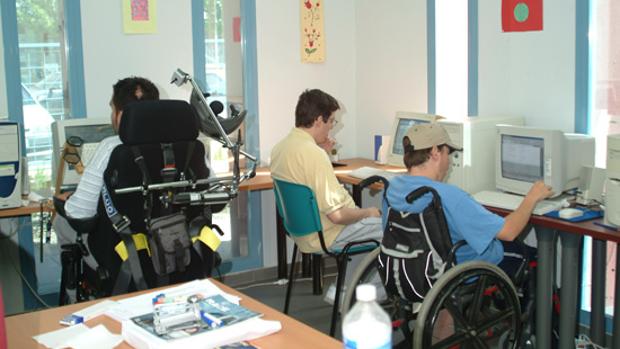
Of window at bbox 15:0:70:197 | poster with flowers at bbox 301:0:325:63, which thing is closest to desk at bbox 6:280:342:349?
window at bbox 15:0:70:197

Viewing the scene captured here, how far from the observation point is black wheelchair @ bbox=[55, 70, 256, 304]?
9.05ft

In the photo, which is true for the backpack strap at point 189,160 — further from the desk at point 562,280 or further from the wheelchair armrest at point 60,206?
the desk at point 562,280

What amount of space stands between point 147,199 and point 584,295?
2.28 meters

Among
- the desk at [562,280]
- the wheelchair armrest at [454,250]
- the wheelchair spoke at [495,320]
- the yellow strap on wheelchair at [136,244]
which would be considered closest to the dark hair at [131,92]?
the yellow strap on wheelchair at [136,244]

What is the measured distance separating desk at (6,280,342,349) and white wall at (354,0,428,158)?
290 cm

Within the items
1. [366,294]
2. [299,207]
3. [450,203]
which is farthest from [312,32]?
[366,294]

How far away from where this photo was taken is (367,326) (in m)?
1.22

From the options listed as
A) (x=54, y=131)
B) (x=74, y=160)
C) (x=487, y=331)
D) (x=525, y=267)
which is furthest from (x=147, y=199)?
(x=525, y=267)

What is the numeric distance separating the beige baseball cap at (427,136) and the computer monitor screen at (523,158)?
2.57 ft

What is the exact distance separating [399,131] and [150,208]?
201cm

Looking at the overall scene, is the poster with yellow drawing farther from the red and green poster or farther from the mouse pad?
the mouse pad

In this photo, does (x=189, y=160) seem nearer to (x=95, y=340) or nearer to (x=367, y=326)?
(x=95, y=340)

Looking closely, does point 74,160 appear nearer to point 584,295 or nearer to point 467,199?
point 467,199

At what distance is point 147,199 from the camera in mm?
2795
